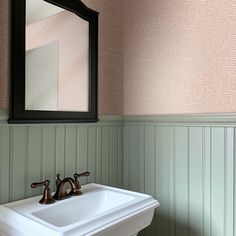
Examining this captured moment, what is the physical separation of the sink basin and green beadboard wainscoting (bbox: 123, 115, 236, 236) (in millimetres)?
371

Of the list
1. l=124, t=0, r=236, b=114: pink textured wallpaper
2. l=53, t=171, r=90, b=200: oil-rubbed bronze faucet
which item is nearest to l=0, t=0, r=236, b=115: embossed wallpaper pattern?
l=124, t=0, r=236, b=114: pink textured wallpaper

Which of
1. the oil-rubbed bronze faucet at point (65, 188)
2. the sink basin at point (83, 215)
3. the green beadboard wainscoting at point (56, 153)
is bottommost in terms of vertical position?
the sink basin at point (83, 215)

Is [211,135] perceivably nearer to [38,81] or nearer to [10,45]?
[38,81]

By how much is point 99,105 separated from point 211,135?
2.34 ft

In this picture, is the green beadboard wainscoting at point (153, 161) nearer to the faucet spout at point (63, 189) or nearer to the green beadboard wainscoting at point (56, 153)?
the green beadboard wainscoting at point (56, 153)

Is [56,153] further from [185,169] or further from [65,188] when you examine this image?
[185,169]

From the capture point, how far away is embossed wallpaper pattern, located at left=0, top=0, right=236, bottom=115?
141 centimetres

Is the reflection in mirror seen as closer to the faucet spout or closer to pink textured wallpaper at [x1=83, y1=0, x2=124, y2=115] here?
pink textured wallpaper at [x1=83, y1=0, x2=124, y2=115]

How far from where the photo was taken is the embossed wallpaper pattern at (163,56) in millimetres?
1409

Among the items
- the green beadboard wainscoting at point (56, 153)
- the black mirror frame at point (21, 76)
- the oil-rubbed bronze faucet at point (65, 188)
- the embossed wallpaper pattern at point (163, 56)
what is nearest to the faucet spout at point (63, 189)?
the oil-rubbed bronze faucet at point (65, 188)

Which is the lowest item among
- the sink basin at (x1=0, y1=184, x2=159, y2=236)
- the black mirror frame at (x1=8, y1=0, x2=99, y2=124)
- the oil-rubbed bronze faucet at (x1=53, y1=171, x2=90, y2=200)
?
the sink basin at (x1=0, y1=184, x2=159, y2=236)

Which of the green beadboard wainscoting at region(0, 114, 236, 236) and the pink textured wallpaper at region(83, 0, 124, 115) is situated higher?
the pink textured wallpaper at region(83, 0, 124, 115)

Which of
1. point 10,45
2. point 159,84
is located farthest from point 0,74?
point 159,84

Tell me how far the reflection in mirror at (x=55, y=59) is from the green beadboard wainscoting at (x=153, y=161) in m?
0.15
